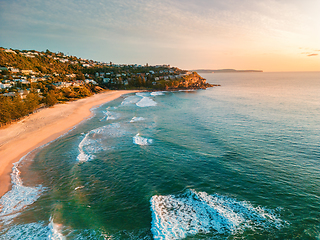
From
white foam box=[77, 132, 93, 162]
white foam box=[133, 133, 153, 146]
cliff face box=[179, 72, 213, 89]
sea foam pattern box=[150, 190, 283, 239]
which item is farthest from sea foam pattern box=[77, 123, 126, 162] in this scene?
cliff face box=[179, 72, 213, 89]

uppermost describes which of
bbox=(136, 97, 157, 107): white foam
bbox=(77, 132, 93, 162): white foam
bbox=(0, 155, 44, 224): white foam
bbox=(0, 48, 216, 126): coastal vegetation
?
bbox=(0, 48, 216, 126): coastal vegetation

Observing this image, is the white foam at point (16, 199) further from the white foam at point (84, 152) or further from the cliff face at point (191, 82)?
the cliff face at point (191, 82)

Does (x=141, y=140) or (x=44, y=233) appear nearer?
(x=44, y=233)

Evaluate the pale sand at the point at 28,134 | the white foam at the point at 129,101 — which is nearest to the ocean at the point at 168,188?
the pale sand at the point at 28,134

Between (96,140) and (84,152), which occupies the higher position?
(96,140)

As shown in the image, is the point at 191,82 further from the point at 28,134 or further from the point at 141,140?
the point at 28,134

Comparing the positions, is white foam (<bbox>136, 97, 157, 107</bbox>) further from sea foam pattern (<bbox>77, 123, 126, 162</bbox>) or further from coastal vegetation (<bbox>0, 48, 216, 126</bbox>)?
coastal vegetation (<bbox>0, 48, 216, 126</bbox>)

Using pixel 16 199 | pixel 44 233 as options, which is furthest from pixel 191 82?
pixel 44 233
